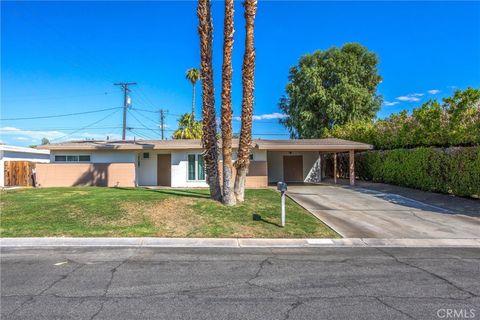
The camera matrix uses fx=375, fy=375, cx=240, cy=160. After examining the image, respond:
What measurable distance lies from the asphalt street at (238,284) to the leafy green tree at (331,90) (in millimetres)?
30451

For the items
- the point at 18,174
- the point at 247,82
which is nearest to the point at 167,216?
the point at 247,82

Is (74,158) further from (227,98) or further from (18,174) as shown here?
(227,98)

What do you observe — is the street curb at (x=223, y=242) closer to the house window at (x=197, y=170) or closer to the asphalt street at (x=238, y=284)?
the asphalt street at (x=238, y=284)

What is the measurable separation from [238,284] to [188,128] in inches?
1618

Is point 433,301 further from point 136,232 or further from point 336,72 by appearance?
point 336,72

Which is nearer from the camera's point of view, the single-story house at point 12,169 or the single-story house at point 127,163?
the single-story house at point 127,163

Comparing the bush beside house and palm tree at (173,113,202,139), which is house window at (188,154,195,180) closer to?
the bush beside house

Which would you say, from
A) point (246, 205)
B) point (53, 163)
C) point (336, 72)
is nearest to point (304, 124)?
point (336, 72)

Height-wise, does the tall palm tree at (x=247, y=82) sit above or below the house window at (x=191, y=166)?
above

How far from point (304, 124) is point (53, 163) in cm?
2399

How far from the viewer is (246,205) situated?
1322 centimetres

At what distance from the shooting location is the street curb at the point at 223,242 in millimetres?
8734

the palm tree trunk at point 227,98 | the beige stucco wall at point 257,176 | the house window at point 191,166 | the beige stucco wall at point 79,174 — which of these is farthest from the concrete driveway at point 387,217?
the beige stucco wall at point 79,174

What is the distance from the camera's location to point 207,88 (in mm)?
13148
